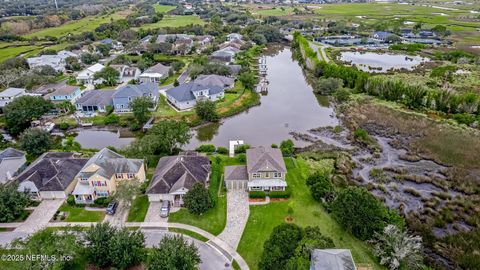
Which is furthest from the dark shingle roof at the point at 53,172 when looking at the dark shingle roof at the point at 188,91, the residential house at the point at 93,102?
the dark shingle roof at the point at 188,91

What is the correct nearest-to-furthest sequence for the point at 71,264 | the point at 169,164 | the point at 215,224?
the point at 71,264 → the point at 215,224 → the point at 169,164

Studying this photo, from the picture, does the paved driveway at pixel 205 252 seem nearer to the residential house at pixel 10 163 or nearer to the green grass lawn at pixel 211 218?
the green grass lawn at pixel 211 218

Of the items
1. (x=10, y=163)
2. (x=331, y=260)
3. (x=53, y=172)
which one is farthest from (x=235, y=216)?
(x=10, y=163)

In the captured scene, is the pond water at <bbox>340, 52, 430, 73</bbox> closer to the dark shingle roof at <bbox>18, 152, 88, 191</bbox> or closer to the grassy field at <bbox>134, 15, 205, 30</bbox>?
the dark shingle roof at <bbox>18, 152, 88, 191</bbox>

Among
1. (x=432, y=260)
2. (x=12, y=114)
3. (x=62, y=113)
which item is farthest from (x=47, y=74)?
(x=432, y=260)

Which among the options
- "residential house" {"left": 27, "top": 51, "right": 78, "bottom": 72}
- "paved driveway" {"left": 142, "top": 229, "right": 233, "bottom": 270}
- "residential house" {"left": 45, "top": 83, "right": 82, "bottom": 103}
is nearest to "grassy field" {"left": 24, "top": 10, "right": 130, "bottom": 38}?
"residential house" {"left": 27, "top": 51, "right": 78, "bottom": 72}

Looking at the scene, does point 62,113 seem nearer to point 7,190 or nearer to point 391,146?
point 7,190

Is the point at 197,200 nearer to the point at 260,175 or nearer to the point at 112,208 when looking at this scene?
the point at 260,175
